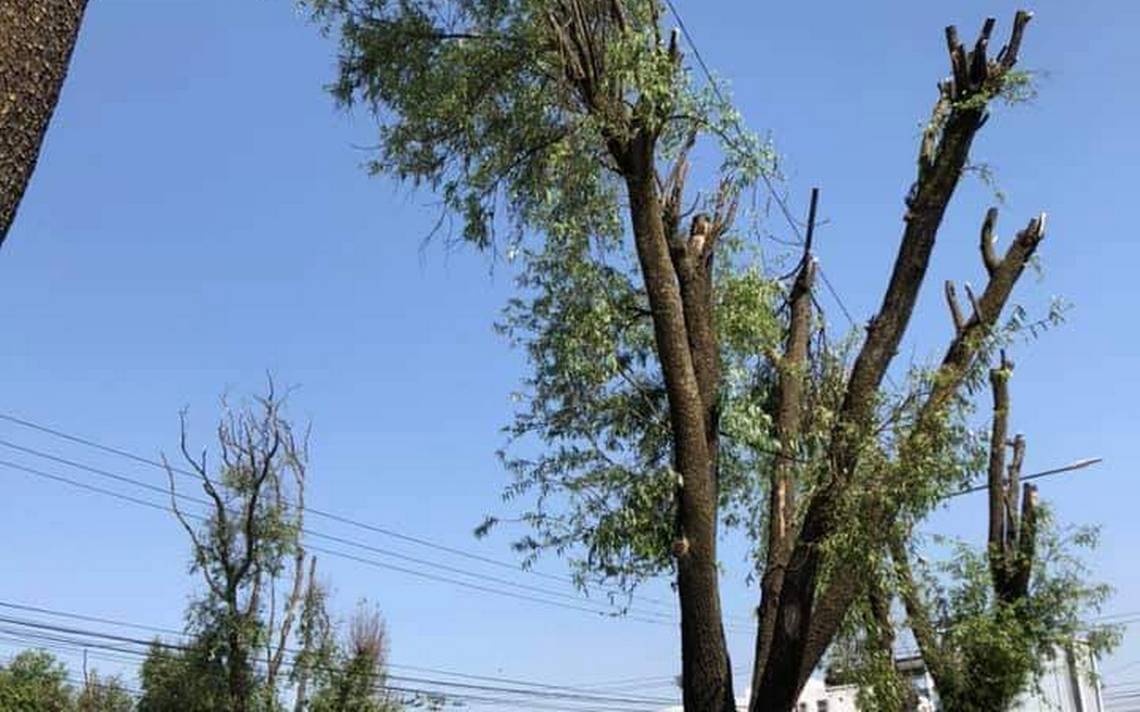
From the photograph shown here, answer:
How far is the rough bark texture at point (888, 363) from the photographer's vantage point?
8852mm

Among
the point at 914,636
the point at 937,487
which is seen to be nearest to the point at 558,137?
the point at 937,487

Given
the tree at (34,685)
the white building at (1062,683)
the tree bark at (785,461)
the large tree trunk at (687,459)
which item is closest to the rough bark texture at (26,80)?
the large tree trunk at (687,459)

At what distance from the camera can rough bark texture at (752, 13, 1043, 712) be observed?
8852mm

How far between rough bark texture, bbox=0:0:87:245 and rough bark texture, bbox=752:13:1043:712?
6812 millimetres

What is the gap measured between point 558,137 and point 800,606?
412 cm

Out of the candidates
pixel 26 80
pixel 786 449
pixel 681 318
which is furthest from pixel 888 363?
pixel 26 80

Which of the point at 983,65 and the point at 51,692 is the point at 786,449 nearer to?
the point at 983,65

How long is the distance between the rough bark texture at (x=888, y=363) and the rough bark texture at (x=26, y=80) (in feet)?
22.4

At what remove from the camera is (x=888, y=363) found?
9.51 metres

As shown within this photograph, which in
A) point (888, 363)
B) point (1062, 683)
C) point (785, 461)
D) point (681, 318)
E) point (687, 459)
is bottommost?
point (1062, 683)

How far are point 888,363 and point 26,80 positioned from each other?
7.57 m

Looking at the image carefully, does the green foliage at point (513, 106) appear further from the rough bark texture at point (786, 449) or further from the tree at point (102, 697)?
the tree at point (102, 697)

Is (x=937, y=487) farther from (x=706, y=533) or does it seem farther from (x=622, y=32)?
(x=622, y=32)

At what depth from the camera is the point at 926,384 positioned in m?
9.52
